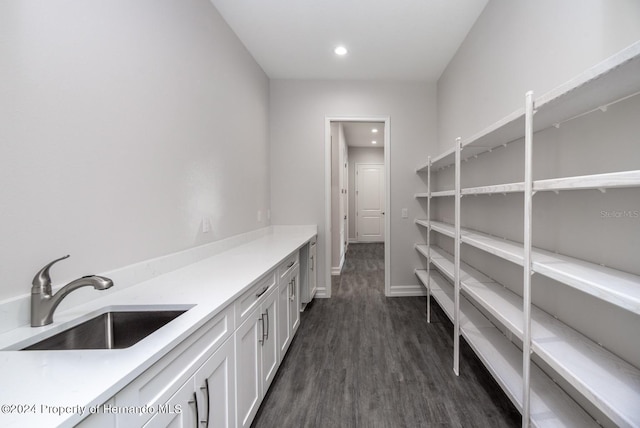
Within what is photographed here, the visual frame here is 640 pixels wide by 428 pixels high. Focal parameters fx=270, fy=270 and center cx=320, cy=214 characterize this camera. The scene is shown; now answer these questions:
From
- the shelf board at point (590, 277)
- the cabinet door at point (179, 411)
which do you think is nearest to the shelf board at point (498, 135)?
the shelf board at point (590, 277)

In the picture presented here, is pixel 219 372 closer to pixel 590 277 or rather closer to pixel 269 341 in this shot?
pixel 269 341

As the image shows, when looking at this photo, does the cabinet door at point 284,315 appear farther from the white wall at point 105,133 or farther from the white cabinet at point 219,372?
the white wall at point 105,133

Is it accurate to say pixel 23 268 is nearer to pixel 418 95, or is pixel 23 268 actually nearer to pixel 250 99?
pixel 250 99

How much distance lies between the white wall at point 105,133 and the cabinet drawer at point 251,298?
0.59 metres

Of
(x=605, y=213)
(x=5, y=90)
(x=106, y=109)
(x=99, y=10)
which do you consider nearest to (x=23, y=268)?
(x=5, y=90)

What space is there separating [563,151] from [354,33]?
6.62 feet

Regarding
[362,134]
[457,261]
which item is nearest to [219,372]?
[457,261]

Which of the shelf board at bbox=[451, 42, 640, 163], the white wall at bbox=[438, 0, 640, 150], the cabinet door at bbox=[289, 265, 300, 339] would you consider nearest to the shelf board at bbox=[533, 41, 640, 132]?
the shelf board at bbox=[451, 42, 640, 163]

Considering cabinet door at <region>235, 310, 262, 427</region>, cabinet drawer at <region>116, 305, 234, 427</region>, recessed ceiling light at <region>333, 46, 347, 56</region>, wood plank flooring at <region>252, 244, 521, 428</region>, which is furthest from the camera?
recessed ceiling light at <region>333, 46, 347, 56</region>

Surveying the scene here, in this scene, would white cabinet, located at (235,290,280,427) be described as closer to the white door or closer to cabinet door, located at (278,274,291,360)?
cabinet door, located at (278,274,291,360)

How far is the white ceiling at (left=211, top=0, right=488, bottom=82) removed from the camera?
221 centimetres

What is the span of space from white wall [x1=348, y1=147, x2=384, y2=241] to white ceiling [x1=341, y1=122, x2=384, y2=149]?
22cm

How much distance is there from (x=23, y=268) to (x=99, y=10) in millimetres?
1098

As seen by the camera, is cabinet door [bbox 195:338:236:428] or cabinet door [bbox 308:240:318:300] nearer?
cabinet door [bbox 195:338:236:428]
